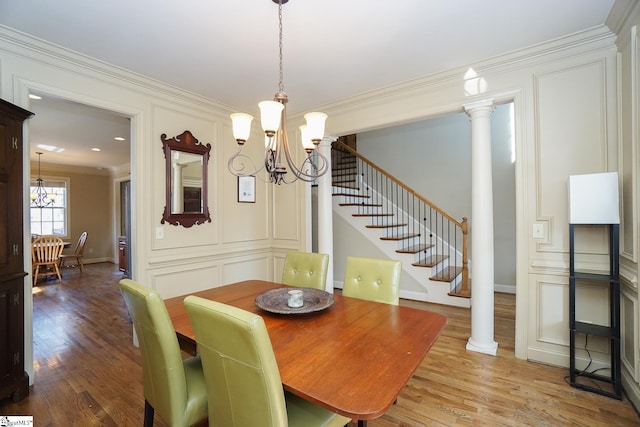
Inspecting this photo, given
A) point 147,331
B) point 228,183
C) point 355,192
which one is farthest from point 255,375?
point 355,192

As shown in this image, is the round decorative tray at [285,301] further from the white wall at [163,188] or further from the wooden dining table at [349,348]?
the white wall at [163,188]

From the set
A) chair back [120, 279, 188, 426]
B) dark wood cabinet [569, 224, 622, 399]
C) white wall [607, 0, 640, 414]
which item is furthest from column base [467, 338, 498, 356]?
chair back [120, 279, 188, 426]

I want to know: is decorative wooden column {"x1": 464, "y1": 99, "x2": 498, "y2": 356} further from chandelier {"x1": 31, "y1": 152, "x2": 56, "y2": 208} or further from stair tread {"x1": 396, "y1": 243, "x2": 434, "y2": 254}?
chandelier {"x1": 31, "y1": 152, "x2": 56, "y2": 208}

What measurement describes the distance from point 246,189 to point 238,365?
299 cm

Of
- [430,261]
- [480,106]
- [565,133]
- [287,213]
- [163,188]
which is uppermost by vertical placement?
[480,106]

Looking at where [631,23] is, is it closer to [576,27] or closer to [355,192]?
[576,27]

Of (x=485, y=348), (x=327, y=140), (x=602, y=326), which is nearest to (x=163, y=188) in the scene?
(x=327, y=140)

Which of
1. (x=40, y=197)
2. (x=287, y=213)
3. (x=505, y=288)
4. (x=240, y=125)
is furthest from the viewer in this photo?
(x=40, y=197)

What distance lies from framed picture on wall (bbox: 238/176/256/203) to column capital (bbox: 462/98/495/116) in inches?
102

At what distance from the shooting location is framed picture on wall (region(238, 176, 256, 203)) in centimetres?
373

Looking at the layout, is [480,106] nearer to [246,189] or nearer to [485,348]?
[485,348]

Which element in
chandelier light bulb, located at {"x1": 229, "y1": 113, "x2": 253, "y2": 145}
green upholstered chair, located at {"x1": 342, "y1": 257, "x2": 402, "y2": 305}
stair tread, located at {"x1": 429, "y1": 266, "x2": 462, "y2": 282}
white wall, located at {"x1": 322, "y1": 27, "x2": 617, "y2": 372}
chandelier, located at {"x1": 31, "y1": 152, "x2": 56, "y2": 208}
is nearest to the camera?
chandelier light bulb, located at {"x1": 229, "y1": 113, "x2": 253, "y2": 145}

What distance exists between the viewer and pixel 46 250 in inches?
219

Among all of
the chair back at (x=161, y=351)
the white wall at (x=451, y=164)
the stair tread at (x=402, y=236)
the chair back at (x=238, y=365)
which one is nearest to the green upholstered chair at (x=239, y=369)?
the chair back at (x=238, y=365)
